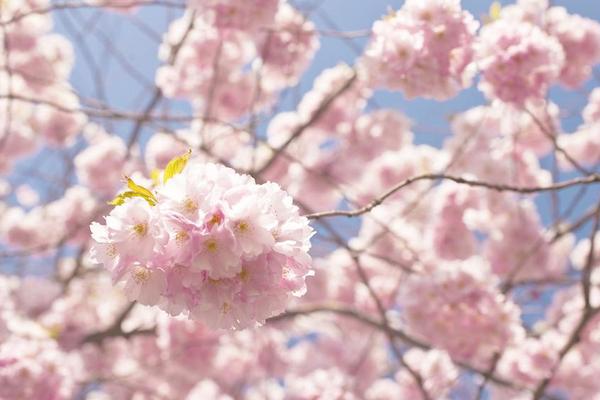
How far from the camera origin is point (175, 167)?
125 centimetres

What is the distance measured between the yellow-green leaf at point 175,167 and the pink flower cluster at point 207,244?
0.04m

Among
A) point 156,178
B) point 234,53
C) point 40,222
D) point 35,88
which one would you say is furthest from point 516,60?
point 40,222

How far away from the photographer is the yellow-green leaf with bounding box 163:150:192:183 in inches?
48.8

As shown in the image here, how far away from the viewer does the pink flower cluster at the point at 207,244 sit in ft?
3.79

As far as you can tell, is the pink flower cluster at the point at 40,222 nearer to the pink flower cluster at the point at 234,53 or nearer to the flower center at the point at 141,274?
the pink flower cluster at the point at 234,53

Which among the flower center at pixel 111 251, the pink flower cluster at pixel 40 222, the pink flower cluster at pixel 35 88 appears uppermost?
the pink flower cluster at pixel 35 88

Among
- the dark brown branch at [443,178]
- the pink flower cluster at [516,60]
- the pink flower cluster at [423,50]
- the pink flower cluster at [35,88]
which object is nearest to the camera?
the dark brown branch at [443,178]

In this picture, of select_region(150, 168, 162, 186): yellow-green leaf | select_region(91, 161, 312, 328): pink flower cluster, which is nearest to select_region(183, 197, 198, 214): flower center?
select_region(91, 161, 312, 328): pink flower cluster

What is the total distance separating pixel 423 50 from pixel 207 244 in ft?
5.03

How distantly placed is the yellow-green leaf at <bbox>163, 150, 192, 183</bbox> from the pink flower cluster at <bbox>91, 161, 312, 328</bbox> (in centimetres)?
4

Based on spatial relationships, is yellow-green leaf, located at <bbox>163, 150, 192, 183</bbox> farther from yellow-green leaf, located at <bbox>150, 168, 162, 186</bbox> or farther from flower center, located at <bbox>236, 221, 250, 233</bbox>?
flower center, located at <bbox>236, 221, 250, 233</bbox>

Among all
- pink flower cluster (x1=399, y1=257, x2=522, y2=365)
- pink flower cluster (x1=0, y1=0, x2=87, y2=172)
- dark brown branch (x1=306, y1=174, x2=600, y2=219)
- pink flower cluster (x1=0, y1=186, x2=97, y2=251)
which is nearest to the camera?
dark brown branch (x1=306, y1=174, x2=600, y2=219)

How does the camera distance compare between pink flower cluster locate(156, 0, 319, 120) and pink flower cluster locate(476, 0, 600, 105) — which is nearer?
pink flower cluster locate(476, 0, 600, 105)

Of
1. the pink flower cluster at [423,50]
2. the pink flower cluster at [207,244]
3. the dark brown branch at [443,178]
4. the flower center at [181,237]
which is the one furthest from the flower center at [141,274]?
the pink flower cluster at [423,50]
